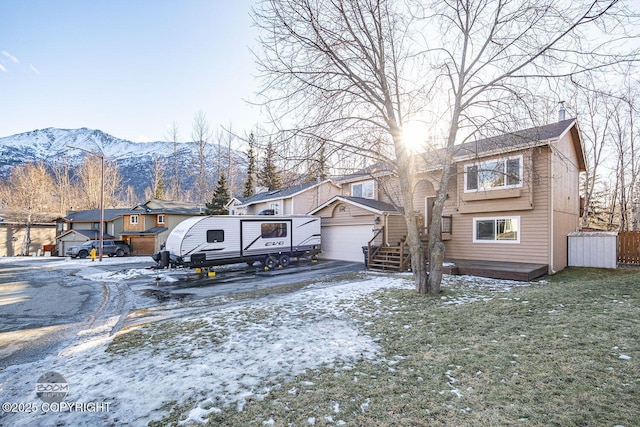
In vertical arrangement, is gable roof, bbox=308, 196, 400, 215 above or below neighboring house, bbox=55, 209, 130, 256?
above

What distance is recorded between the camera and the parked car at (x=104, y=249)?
25.3m

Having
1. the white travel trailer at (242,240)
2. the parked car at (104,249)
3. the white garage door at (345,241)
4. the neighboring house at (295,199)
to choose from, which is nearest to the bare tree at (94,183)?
the parked car at (104,249)

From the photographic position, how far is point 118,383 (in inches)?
151

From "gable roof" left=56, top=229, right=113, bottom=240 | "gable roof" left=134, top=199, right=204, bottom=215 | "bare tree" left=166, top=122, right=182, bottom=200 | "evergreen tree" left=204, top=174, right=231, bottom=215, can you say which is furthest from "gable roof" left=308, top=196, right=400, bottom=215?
"bare tree" left=166, top=122, right=182, bottom=200

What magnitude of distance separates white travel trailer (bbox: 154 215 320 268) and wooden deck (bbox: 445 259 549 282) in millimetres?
8652

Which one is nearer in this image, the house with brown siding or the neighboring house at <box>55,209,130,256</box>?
the house with brown siding

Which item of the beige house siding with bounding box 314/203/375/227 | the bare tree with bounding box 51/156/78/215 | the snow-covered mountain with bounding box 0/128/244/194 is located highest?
the snow-covered mountain with bounding box 0/128/244/194

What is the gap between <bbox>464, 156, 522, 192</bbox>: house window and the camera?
12430 mm

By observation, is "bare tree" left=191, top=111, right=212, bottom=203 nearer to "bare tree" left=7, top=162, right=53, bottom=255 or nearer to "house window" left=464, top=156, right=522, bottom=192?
"bare tree" left=7, top=162, right=53, bottom=255

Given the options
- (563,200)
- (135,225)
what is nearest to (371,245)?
(563,200)

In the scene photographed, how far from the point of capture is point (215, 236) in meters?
14.9

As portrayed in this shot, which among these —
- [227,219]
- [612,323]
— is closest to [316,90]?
[612,323]

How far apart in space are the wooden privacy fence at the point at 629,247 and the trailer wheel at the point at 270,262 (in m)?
16.4

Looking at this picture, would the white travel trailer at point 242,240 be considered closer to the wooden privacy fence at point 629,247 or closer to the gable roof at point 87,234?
the wooden privacy fence at point 629,247
